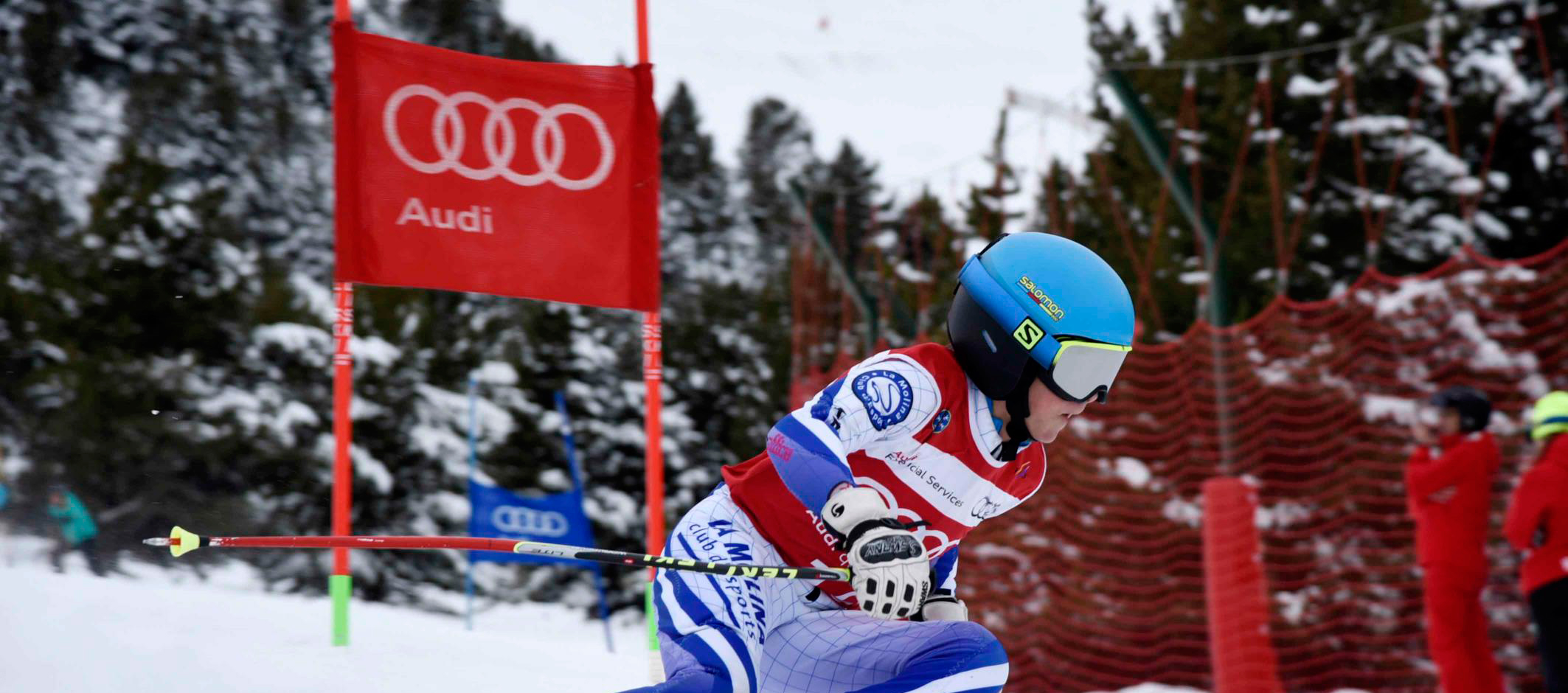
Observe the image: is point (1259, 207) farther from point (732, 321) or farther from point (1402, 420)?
point (732, 321)

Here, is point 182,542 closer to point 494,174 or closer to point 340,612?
point 340,612

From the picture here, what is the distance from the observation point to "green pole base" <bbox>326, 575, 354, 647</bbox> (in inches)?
173

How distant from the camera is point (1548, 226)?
1466 cm

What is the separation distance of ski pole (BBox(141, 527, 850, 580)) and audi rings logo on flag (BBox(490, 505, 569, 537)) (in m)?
9.00

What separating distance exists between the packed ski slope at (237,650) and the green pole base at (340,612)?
7 centimetres

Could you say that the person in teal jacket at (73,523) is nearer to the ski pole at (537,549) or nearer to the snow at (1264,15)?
the ski pole at (537,549)

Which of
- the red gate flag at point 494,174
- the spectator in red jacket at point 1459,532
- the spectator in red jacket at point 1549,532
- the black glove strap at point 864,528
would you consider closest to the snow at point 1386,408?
the spectator in red jacket at point 1459,532

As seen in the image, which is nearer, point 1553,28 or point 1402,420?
point 1402,420

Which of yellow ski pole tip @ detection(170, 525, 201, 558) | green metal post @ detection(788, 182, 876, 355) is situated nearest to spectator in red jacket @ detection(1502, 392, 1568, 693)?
yellow ski pole tip @ detection(170, 525, 201, 558)

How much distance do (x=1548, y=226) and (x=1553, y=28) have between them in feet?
7.28

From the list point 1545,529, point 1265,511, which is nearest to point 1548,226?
point 1265,511

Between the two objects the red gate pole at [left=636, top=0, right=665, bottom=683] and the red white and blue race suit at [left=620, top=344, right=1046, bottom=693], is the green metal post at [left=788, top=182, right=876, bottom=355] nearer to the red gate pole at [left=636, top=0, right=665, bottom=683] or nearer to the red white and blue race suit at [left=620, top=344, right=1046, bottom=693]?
the red gate pole at [left=636, top=0, right=665, bottom=683]

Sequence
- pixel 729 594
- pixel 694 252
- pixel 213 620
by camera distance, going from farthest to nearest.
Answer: pixel 694 252
pixel 213 620
pixel 729 594

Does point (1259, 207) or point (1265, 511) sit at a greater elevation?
point (1259, 207)
